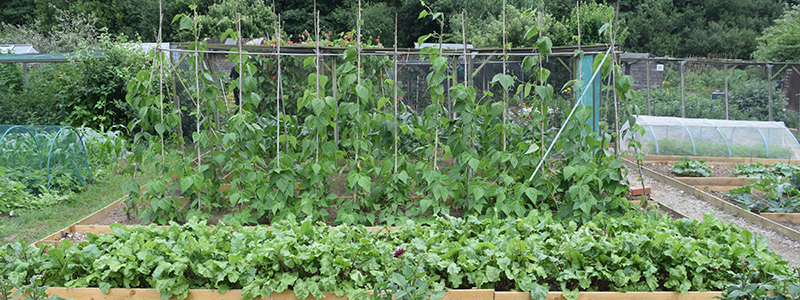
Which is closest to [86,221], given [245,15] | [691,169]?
[691,169]

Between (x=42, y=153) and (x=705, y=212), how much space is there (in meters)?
7.25

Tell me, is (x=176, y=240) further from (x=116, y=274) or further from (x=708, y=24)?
(x=708, y=24)

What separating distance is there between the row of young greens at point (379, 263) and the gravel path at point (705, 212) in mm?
1104

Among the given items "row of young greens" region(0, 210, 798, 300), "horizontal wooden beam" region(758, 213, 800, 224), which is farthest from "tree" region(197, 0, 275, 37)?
"row of young greens" region(0, 210, 798, 300)

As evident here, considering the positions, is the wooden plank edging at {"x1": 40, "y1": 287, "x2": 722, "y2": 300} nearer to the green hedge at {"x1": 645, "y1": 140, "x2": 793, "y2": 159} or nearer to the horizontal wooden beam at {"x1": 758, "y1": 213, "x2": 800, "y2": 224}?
the horizontal wooden beam at {"x1": 758, "y1": 213, "x2": 800, "y2": 224}

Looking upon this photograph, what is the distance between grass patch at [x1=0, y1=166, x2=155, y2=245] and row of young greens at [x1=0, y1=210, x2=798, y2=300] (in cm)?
138

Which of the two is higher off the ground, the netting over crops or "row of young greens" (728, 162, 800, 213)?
the netting over crops

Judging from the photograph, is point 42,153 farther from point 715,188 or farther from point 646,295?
point 715,188

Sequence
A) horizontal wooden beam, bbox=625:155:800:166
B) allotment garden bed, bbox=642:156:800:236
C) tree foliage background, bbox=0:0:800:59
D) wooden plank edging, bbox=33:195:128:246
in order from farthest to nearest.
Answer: tree foliage background, bbox=0:0:800:59 → horizontal wooden beam, bbox=625:155:800:166 → allotment garden bed, bbox=642:156:800:236 → wooden plank edging, bbox=33:195:128:246

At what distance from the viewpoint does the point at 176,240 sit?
3188mm

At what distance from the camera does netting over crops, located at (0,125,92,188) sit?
5.71 meters

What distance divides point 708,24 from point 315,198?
32.9 metres

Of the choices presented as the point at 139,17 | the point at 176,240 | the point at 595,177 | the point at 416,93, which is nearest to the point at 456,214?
the point at 595,177

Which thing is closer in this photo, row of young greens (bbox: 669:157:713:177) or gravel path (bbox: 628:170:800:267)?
gravel path (bbox: 628:170:800:267)
